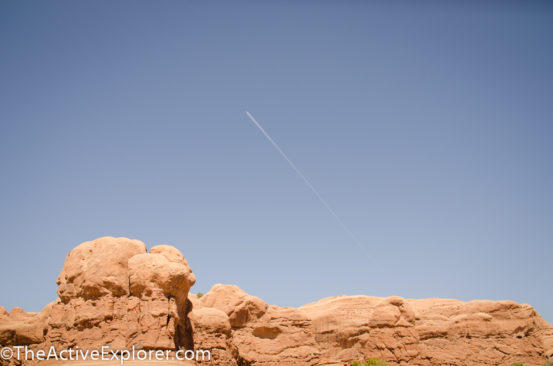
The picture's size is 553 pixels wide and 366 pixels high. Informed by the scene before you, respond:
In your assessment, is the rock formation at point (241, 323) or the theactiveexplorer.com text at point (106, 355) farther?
the rock formation at point (241, 323)

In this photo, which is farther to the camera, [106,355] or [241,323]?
[241,323]

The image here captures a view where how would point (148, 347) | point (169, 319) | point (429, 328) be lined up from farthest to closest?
point (429, 328)
point (169, 319)
point (148, 347)

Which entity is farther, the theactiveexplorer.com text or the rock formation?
the rock formation

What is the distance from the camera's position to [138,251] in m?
23.5

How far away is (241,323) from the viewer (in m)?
33.3

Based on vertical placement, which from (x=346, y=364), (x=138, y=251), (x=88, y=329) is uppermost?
(x=138, y=251)

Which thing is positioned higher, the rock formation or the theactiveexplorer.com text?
the rock formation

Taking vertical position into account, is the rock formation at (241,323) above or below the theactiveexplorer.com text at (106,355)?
above

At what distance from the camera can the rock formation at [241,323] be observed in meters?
21.0

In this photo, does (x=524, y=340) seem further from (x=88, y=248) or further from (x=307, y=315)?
(x=88, y=248)

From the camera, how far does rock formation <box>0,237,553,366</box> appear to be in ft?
68.8

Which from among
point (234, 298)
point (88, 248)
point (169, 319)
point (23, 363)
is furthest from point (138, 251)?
point (234, 298)

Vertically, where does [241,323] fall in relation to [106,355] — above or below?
above

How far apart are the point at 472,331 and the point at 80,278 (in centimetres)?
3021
